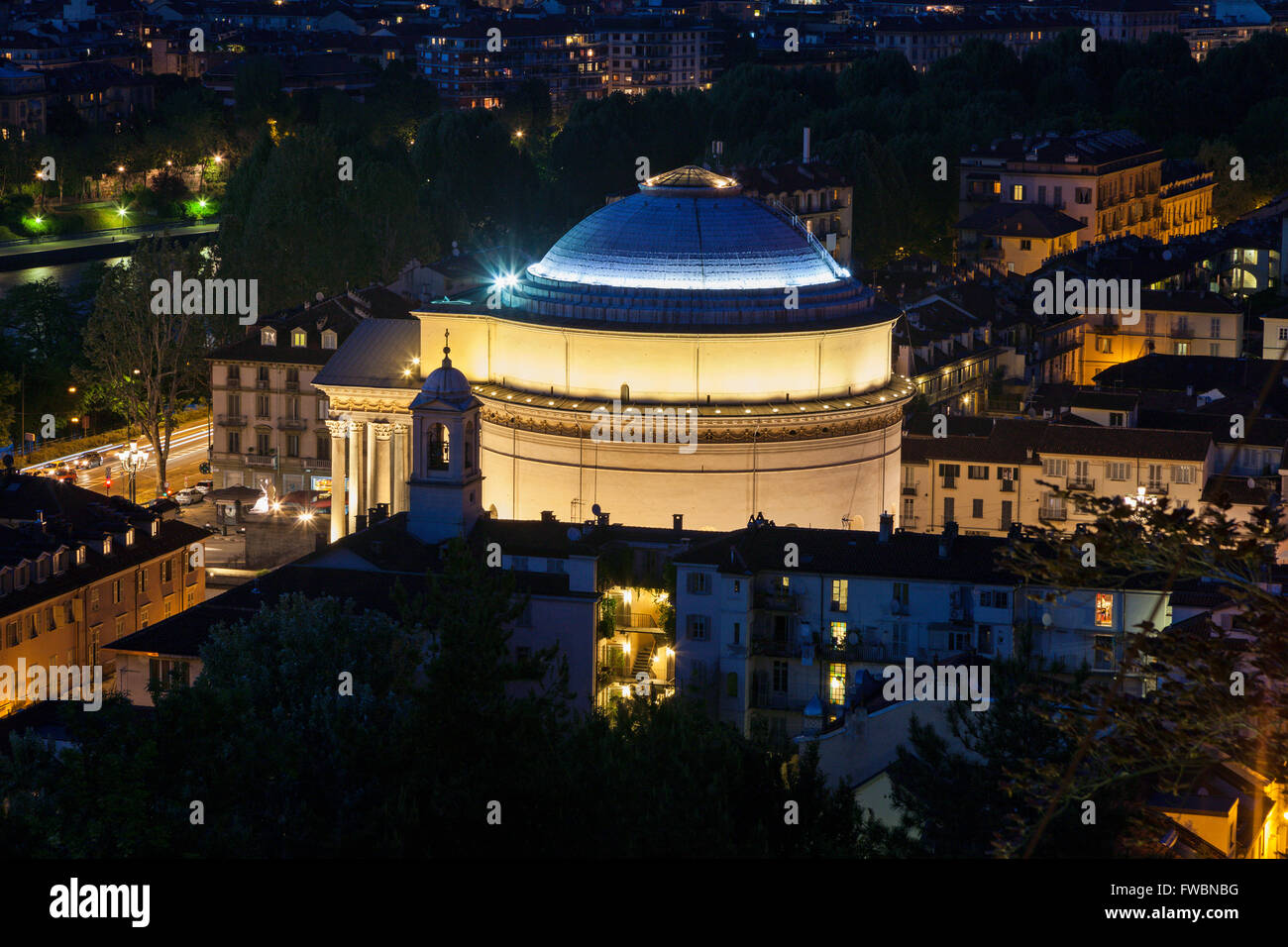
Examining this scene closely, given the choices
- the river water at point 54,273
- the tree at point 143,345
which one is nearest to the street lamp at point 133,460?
the tree at point 143,345

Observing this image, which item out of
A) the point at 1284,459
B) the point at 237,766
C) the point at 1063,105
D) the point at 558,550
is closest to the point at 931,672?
the point at 558,550

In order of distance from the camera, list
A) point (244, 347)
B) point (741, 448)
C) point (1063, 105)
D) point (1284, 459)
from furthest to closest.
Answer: point (1063, 105) → point (244, 347) → point (1284, 459) → point (741, 448)

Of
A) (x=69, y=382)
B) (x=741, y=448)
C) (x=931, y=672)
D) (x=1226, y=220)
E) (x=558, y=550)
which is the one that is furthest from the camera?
(x=1226, y=220)

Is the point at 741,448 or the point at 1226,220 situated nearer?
the point at 741,448

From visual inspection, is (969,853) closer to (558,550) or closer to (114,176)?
(558,550)

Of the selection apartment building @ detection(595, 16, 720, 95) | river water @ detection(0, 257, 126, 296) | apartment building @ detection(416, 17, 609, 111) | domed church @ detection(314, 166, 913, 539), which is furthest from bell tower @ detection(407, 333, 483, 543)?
apartment building @ detection(595, 16, 720, 95)

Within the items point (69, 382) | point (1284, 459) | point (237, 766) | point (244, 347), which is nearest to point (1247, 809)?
point (237, 766)
